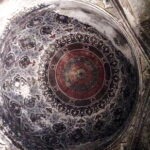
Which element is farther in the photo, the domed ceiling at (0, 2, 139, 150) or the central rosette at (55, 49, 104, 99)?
the central rosette at (55, 49, 104, 99)

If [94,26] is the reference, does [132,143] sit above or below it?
below

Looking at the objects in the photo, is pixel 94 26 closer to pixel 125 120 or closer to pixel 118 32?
pixel 118 32

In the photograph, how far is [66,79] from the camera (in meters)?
10.9

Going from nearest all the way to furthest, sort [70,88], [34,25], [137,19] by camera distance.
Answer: [137,19]
[34,25]
[70,88]

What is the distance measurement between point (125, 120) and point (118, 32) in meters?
1.84

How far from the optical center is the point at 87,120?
10594mm

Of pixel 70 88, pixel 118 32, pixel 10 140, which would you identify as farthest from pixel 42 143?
pixel 118 32

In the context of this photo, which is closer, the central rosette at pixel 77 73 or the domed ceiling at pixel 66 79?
the domed ceiling at pixel 66 79

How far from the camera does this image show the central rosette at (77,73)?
35.6 ft

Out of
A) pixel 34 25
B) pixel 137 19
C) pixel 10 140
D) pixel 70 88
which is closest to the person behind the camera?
pixel 137 19

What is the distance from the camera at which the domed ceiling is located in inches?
383

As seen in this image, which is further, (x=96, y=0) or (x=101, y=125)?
(x=101, y=125)

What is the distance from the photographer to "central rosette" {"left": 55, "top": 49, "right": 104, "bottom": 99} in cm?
1084

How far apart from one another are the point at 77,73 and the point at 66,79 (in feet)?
0.96
